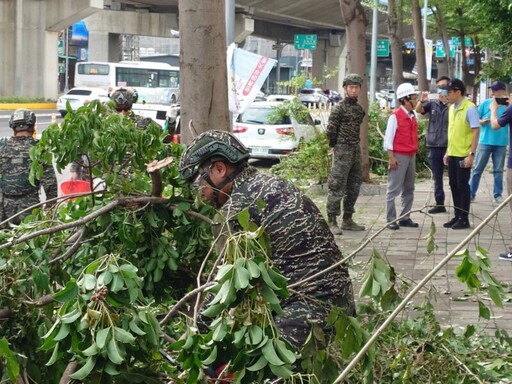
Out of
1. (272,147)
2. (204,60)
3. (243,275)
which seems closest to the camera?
(243,275)

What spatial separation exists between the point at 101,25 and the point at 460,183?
55054 mm

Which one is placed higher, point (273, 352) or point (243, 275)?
point (243, 275)

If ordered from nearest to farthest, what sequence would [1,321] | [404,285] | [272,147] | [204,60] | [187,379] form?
[187,379]
[1,321]
[404,285]
[204,60]
[272,147]

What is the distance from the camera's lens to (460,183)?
12383mm

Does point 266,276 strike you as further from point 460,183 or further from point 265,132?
point 265,132

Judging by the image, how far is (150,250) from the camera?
515 centimetres

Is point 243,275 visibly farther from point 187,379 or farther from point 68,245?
point 68,245


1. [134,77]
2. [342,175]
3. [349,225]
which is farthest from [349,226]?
[134,77]

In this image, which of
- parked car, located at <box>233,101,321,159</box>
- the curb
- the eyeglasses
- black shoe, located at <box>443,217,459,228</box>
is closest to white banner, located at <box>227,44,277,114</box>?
black shoe, located at <box>443,217,459,228</box>

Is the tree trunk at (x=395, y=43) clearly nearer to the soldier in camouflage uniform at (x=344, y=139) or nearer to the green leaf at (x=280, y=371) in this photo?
the soldier in camouflage uniform at (x=344, y=139)

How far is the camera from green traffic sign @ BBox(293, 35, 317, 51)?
74812 millimetres

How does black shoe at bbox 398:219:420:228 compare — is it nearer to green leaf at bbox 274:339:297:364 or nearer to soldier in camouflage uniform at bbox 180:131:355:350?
soldier in camouflage uniform at bbox 180:131:355:350

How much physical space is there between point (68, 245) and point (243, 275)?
1943 mm

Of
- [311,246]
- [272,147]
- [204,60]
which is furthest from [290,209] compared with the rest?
[272,147]
